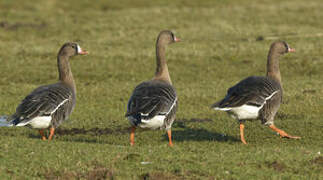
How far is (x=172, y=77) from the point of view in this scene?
82.0 ft

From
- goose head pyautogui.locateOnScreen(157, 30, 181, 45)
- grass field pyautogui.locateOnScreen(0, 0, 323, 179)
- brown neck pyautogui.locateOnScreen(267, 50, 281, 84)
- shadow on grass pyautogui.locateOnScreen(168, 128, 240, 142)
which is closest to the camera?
grass field pyautogui.locateOnScreen(0, 0, 323, 179)

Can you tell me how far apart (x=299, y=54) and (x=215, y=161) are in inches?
691

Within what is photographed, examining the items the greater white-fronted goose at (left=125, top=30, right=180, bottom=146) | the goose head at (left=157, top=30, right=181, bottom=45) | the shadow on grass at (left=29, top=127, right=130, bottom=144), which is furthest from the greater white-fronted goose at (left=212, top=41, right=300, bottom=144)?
the shadow on grass at (left=29, top=127, right=130, bottom=144)

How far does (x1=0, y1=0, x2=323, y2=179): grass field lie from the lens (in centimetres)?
1116

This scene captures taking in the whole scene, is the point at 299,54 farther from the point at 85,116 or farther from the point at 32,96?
the point at 32,96

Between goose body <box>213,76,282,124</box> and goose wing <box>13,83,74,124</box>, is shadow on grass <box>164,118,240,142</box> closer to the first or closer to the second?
goose body <box>213,76,282,124</box>

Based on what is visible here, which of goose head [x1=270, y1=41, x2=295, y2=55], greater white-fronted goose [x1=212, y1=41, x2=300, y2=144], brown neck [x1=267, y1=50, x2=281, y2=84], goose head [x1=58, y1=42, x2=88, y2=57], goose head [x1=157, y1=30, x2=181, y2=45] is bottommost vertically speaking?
greater white-fronted goose [x1=212, y1=41, x2=300, y2=144]

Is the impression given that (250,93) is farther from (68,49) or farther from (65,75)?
(68,49)

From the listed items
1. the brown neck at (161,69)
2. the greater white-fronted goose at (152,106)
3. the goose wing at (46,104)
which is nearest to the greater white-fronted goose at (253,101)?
the greater white-fronted goose at (152,106)

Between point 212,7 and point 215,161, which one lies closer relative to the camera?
point 215,161

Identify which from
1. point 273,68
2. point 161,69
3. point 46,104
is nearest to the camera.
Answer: point 46,104

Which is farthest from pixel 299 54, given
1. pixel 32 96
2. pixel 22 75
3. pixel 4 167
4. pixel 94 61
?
pixel 4 167

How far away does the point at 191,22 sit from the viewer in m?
Answer: 37.1

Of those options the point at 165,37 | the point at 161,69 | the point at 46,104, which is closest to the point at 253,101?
the point at 161,69
